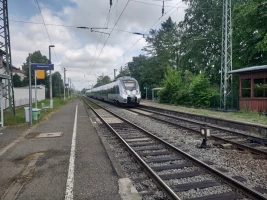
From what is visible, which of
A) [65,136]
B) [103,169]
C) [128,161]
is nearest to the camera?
[103,169]

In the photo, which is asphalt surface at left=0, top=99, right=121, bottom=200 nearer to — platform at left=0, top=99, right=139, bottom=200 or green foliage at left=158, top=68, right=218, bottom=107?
platform at left=0, top=99, right=139, bottom=200

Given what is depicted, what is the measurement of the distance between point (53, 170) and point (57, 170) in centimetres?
10

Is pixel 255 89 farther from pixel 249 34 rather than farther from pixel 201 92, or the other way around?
pixel 249 34

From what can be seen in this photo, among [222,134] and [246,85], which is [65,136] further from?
[246,85]

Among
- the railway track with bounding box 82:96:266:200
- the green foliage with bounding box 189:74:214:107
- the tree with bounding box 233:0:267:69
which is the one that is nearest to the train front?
the green foliage with bounding box 189:74:214:107

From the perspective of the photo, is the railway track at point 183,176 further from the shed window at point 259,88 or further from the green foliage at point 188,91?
the green foliage at point 188,91

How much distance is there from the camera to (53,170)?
5637 millimetres

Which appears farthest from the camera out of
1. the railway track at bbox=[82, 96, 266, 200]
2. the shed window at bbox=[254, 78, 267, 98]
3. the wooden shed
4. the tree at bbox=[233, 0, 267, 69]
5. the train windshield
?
the train windshield

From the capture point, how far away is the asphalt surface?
173 inches

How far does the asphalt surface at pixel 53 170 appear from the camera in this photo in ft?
14.5

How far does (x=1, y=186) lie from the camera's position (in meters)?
4.74

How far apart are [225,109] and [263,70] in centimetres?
460

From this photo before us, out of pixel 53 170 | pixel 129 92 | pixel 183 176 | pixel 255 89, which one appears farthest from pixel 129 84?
pixel 183 176

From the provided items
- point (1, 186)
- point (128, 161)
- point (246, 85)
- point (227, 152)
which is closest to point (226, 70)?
point (246, 85)
